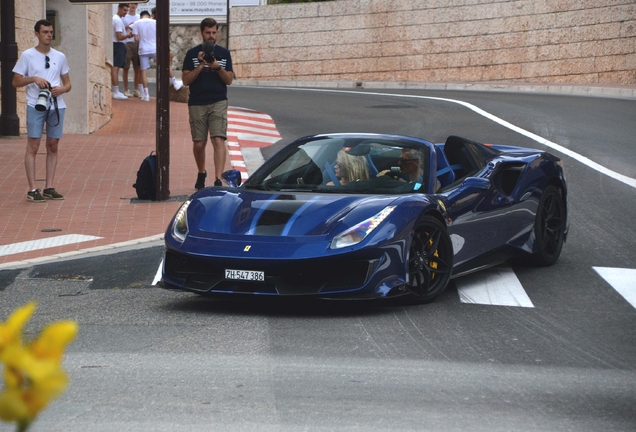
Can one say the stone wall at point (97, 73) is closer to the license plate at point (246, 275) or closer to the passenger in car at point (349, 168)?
the passenger in car at point (349, 168)

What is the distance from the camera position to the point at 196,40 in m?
38.1

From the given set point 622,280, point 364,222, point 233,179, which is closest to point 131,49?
point 233,179

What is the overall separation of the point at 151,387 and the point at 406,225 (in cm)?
228

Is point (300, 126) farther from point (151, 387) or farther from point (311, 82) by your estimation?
point (311, 82)

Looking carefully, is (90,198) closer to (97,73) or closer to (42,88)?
(42,88)

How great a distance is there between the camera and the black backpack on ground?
36.0ft

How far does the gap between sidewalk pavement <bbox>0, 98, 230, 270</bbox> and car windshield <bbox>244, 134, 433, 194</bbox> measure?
211 centimetres

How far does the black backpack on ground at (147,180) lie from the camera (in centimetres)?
1096

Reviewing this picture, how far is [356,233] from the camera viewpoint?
6004 millimetres

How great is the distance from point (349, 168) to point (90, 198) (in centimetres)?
511

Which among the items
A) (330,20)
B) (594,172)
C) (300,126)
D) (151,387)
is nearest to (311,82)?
(330,20)

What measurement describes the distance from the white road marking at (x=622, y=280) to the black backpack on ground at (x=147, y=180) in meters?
5.07

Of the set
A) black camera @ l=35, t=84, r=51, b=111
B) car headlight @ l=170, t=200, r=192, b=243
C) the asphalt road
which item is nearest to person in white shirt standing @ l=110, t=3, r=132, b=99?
black camera @ l=35, t=84, r=51, b=111

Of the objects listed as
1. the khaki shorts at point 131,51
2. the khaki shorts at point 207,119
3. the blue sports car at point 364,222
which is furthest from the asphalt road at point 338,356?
the khaki shorts at point 131,51
